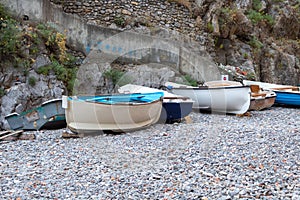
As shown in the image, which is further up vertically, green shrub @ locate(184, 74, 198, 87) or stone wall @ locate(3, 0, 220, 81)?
stone wall @ locate(3, 0, 220, 81)

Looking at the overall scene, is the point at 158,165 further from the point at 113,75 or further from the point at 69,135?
the point at 113,75

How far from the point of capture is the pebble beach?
3.03 m

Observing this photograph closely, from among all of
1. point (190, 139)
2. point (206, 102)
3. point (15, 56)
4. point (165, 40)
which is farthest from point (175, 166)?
point (165, 40)

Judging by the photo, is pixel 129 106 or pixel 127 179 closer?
pixel 127 179

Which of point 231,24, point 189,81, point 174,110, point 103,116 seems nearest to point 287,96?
point 189,81

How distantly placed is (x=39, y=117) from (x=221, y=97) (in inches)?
182

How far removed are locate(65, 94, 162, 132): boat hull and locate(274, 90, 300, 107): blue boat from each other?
5.81m

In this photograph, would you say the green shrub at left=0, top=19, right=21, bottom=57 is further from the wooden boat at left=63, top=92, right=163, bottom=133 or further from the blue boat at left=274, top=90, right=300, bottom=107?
the blue boat at left=274, top=90, right=300, bottom=107

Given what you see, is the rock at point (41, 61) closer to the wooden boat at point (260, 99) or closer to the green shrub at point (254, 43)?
the wooden boat at point (260, 99)

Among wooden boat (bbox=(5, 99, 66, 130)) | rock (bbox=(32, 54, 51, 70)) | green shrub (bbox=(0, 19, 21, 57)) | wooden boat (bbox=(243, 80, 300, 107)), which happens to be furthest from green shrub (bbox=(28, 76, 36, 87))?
wooden boat (bbox=(243, 80, 300, 107))

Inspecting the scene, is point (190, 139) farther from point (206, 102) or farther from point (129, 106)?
point (206, 102)

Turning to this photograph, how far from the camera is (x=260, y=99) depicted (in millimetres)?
8781

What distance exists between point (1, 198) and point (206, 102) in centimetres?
623

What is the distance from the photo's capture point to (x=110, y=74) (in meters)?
9.51
